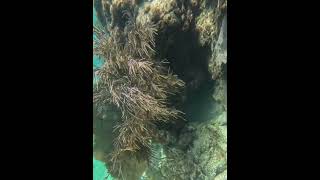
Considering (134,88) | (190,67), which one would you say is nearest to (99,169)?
(134,88)

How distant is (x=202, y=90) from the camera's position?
4.74m

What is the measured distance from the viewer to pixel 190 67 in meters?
4.70

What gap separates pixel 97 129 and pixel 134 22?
1256 millimetres

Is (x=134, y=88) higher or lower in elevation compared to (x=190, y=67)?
lower

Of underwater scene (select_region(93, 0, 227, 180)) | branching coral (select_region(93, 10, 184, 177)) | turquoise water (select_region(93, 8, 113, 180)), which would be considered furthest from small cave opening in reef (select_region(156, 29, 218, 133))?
turquoise water (select_region(93, 8, 113, 180))

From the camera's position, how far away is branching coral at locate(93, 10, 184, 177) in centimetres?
418

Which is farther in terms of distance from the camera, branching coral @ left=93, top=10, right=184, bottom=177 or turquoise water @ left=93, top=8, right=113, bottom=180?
turquoise water @ left=93, top=8, right=113, bottom=180

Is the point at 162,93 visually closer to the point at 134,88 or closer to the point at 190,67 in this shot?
the point at 134,88

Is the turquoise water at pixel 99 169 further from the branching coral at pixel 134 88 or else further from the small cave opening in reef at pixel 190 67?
the small cave opening in reef at pixel 190 67

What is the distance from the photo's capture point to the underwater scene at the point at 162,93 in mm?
4270

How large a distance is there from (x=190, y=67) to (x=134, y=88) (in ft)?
2.61

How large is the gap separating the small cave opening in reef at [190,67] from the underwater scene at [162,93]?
11 mm

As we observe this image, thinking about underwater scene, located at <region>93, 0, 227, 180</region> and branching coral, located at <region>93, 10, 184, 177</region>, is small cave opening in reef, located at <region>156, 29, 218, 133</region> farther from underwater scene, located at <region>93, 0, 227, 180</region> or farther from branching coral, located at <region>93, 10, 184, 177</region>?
branching coral, located at <region>93, 10, 184, 177</region>

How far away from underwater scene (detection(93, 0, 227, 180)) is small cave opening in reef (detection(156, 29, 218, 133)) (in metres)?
0.01
